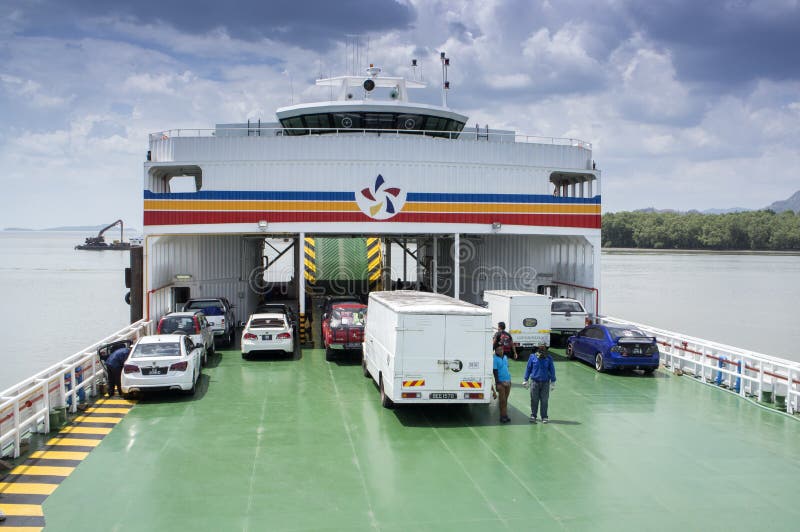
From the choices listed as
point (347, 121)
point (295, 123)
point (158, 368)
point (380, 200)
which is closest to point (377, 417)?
point (158, 368)

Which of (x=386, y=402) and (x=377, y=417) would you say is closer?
(x=377, y=417)

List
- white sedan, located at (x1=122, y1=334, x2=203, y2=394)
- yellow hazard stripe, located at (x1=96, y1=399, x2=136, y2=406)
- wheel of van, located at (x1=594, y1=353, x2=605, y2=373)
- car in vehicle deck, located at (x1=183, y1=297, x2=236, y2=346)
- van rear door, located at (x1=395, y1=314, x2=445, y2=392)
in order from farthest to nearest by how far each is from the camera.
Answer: car in vehicle deck, located at (x1=183, y1=297, x2=236, y2=346), wheel of van, located at (x1=594, y1=353, x2=605, y2=373), yellow hazard stripe, located at (x1=96, y1=399, x2=136, y2=406), white sedan, located at (x1=122, y1=334, x2=203, y2=394), van rear door, located at (x1=395, y1=314, x2=445, y2=392)

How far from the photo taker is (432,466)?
10414mm

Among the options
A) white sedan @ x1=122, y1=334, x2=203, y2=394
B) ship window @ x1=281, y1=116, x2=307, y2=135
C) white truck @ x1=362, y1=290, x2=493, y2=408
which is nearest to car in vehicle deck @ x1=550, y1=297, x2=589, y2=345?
white truck @ x1=362, y1=290, x2=493, y2=408

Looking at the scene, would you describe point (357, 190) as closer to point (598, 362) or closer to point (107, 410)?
point (598, 362)

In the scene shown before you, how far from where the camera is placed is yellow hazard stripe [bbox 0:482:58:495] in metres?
9.38

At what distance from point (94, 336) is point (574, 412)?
3065 cm

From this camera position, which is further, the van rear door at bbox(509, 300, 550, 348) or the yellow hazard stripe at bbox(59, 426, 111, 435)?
the van rear door at bbox(509, 300, 550, 348)

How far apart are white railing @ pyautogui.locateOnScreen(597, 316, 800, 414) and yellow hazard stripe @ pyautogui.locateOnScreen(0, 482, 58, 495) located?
534 inches

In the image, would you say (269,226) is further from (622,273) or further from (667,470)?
(622,273)

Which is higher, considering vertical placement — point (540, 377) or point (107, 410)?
point (540, 377)

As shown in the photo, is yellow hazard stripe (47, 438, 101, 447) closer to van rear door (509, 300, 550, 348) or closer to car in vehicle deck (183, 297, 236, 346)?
car in vehicle deck (183, 297, 236, 346)

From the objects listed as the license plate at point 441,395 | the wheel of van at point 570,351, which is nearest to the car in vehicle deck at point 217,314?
the wheel of van at point 570,351

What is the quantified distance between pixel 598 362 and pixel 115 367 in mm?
12310
